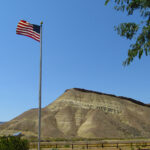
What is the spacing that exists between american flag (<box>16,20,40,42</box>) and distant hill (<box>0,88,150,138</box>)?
207 ft

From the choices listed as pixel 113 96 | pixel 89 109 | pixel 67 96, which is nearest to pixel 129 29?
pixel 89 109

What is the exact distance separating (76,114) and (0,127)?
31.6 metres

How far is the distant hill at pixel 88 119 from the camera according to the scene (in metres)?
84.0

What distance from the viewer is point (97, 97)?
114 meters

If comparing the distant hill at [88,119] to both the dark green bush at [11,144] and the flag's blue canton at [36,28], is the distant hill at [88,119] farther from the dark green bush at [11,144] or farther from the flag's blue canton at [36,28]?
the flag's blue canton at [36,28]

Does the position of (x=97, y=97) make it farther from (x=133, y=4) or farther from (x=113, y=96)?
(x=133, y=4)

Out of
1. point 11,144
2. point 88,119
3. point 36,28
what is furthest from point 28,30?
point 88,119

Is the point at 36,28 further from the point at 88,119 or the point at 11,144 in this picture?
the point at 88,119

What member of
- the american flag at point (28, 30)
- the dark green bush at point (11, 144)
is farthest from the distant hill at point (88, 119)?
the american flag at point (28, 30)

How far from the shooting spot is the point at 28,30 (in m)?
19.8

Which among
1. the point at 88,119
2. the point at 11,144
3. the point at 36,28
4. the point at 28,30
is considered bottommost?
the point at 11,144

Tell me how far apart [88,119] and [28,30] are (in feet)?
252

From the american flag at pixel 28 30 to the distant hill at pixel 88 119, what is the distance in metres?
63.1

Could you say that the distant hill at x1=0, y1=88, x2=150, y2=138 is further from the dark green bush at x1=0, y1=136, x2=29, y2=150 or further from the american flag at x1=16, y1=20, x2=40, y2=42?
the american flag at x1=16, y1=20, x2=40, y2=42
